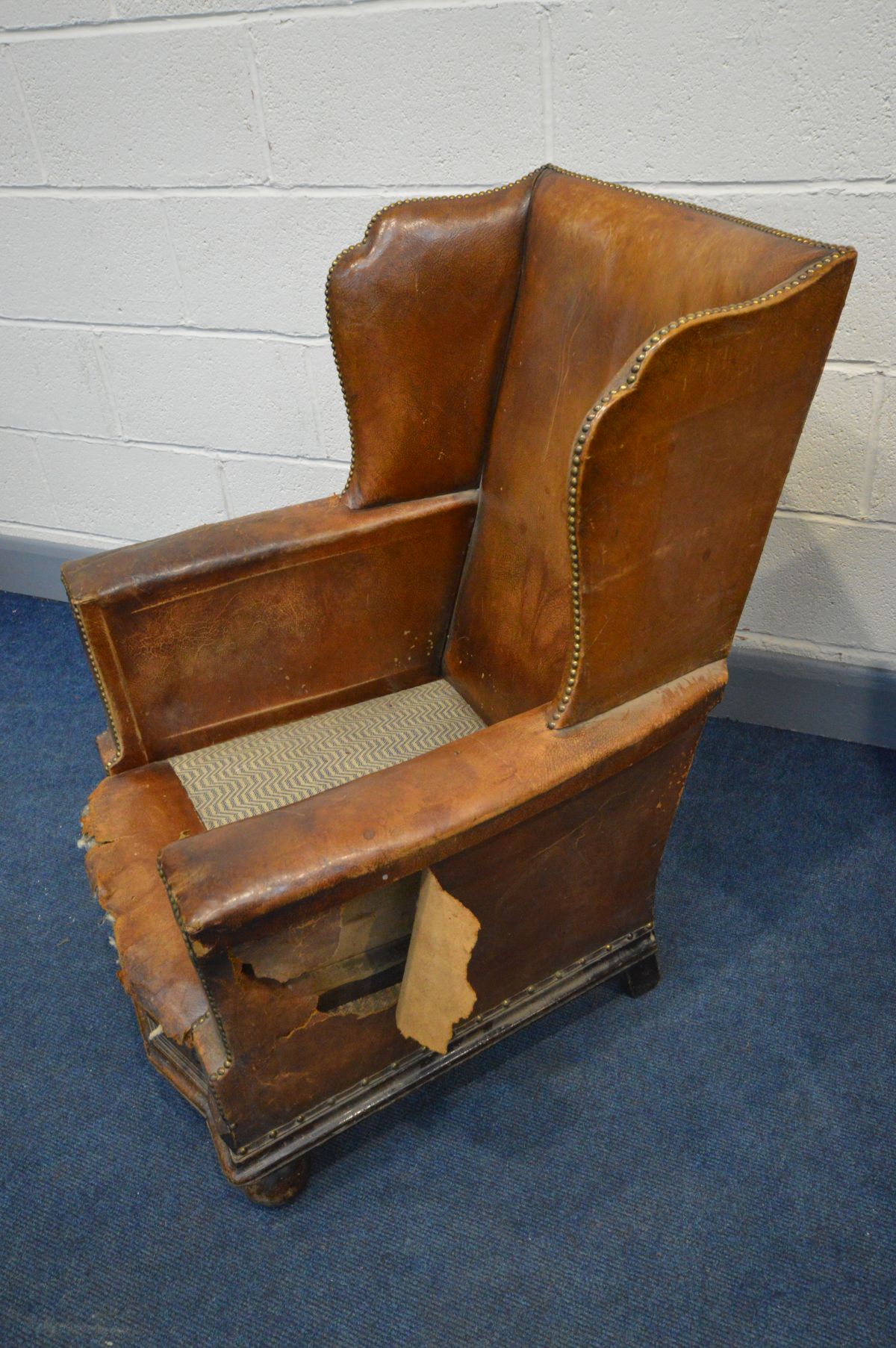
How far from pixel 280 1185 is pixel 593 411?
0.98 metres

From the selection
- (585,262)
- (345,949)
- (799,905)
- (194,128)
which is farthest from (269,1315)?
(194,128)

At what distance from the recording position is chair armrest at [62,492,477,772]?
4.38 feet

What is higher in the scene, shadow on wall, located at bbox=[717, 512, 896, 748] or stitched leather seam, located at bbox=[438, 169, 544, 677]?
stitched leather seam, located at bbox=[438, 169, 544, 677]

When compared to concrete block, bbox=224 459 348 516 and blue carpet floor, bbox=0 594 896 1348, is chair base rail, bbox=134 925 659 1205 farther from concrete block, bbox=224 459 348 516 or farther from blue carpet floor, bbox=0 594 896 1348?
concrete block, bbox=224 459 348 516

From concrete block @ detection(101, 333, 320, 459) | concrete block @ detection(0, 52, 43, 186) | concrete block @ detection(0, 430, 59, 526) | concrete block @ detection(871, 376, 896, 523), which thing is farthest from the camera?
concrete block @ detection(0, 430, 59, 526)

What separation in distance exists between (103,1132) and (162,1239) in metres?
0.19

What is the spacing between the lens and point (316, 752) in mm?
1410

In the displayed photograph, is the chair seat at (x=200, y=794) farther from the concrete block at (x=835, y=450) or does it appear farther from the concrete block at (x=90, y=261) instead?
the concrete block at (x=90, y=261)

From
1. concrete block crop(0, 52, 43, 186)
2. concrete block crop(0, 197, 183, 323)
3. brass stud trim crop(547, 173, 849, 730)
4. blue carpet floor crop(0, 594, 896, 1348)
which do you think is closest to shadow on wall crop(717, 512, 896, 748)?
blue carpet floor crop(0, 594, 896, 1348)

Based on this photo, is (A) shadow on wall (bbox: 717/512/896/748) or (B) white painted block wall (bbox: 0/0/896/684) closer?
(B) white painted block wall (bbox: 0/0/896/684)

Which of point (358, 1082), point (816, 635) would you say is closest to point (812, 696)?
point (816, 635)

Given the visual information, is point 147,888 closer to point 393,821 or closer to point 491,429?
point 393,821

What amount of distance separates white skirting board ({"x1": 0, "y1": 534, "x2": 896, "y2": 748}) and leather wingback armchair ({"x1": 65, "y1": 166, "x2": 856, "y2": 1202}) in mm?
672

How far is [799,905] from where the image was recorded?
5.37 feet
